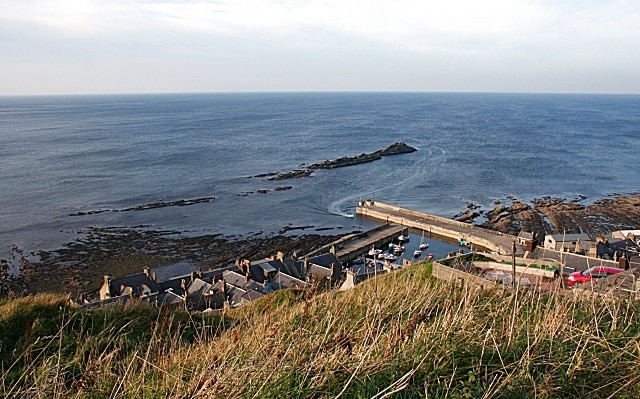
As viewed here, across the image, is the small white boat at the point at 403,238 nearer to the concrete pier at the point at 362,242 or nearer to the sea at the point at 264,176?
the concrete pier at the point at 362,242

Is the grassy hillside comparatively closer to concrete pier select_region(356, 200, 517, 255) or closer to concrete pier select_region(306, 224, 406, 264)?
concrete pier select_region(306, 224, 406, 264)

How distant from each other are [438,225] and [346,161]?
3304cm

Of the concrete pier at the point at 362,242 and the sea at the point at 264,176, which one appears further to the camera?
the sea at the point at 264,176

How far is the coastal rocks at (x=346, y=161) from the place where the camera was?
67188 mm

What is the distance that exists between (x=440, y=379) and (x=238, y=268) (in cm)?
2688

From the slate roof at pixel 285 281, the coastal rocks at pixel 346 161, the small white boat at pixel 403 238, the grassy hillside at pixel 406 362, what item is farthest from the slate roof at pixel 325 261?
the coastal rocks at pixel 346 161

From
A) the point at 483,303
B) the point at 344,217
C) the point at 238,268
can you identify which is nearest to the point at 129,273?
the point at 238,268

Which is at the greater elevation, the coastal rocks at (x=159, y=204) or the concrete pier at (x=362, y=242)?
the coastal rocks at (x=159, y=204)

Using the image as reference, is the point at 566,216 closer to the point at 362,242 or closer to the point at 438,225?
the point at 438,225

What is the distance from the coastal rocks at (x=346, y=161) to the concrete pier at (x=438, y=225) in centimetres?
1608

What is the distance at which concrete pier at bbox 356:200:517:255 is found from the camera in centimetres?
4097

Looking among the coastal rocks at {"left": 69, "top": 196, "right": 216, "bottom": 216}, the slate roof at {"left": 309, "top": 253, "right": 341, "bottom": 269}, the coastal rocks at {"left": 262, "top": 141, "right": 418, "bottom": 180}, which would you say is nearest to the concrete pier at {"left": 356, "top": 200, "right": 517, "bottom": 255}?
the slate roof at {"left": 309, "top": 253, "right": 341, "bottom": 269}

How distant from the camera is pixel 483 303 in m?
5.73

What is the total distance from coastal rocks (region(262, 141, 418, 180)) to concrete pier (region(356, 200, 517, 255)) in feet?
52.8
